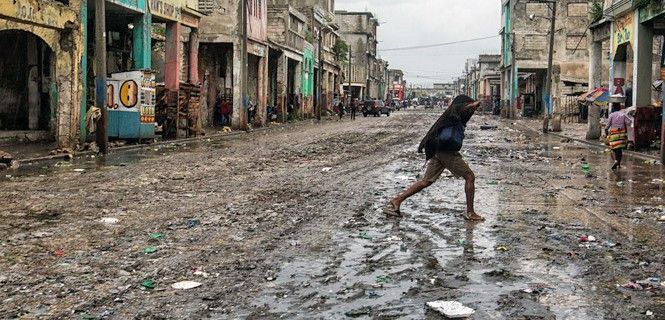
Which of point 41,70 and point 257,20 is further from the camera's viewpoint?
point 257,20

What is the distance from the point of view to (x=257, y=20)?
44031 mm

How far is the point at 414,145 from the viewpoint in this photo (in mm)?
25438

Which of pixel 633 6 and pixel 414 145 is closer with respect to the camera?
pixel 633 6

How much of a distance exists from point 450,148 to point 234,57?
29893 mm

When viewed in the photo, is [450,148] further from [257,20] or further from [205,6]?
[257,20]

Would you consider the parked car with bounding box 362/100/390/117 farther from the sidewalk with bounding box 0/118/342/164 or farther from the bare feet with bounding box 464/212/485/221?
the bare feet with bounding box 464/212/485/221

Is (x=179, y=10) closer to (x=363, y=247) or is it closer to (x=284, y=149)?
(x=284, y=149)

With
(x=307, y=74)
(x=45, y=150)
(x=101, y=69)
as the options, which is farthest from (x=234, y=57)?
(x=307, y=74)

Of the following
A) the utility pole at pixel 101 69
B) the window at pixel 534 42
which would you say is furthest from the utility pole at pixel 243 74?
the window at pixel 534 42

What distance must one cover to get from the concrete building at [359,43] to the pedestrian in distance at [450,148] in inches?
3654

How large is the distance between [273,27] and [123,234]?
4420cm

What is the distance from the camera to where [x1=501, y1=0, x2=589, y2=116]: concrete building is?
6375cm

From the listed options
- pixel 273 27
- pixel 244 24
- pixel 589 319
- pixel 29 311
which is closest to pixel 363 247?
pixel 589 319

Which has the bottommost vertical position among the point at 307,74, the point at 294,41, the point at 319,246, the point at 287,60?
the point at 319,246
